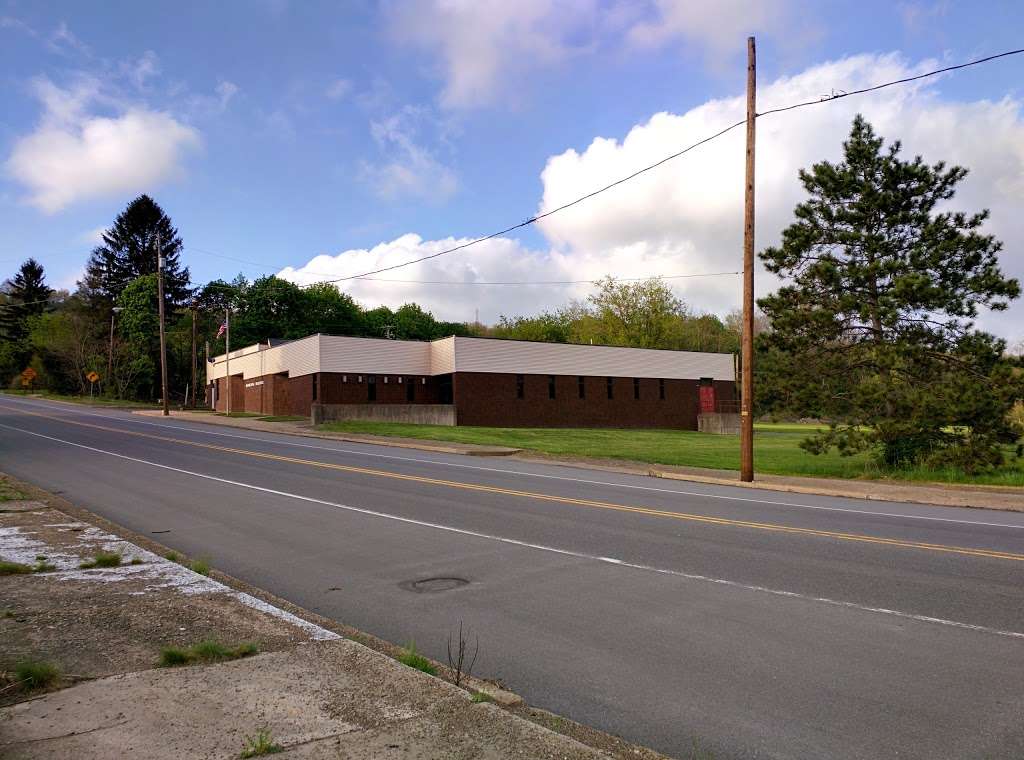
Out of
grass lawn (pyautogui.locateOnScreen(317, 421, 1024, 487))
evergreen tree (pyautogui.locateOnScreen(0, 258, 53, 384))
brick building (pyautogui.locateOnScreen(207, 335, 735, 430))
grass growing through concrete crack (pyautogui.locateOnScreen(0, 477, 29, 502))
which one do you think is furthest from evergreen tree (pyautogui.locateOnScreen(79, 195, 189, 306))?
grass growing through concrete crack (pyautogui.locateOnScreen(0, 477, 29, 502))

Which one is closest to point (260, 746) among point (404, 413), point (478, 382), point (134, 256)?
point (404, 413)

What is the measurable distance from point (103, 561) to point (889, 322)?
19.5 meters

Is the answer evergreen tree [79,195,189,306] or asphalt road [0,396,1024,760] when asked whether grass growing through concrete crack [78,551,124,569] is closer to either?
asphalt road [0,396,1024,760]

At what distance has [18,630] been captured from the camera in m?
5.84

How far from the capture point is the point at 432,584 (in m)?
8.04

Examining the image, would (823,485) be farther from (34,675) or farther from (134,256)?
(134,256)

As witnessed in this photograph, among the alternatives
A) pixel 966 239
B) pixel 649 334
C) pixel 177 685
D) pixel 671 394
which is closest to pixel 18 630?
pixel 177 685

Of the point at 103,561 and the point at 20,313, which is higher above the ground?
the point at 20,313

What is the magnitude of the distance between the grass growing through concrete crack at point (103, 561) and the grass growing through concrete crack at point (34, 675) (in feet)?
11.7

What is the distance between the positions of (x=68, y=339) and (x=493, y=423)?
48.7 meters

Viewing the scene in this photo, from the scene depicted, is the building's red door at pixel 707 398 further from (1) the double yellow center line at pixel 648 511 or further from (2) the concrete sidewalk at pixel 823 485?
(1) the double yellow center line at pixel 648 511

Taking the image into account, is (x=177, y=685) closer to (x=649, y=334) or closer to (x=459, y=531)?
(x=459, y=531)

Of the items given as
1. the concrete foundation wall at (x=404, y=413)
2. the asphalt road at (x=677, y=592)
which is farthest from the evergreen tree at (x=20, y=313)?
the asphalt road at (x=677, y=592)

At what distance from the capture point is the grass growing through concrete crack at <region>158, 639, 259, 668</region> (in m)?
5.15
